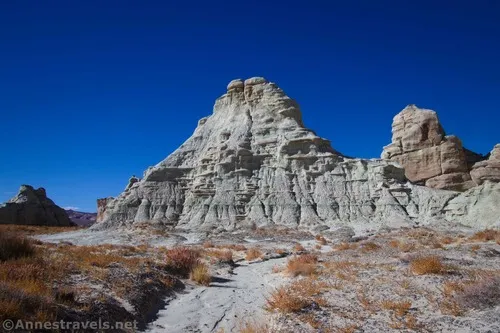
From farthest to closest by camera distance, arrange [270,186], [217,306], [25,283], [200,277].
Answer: [270,186], [200,277], [217,306], [25,283]

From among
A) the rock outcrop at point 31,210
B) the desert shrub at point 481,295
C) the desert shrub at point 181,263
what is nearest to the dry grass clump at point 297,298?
the desert shrub at point 481,295

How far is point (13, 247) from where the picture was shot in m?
10.2

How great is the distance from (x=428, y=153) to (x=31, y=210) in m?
78.8

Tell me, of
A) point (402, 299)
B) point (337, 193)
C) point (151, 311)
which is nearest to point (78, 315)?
point (151, 311)

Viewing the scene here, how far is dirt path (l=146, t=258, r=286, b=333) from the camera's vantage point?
8219 mm

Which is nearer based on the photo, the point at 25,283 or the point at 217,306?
the point at 25,283

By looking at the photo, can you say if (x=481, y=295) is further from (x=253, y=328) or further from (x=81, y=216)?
(x=81, y=216)

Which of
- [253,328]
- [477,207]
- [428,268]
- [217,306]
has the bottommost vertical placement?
[217,306]

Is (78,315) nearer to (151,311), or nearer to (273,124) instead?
(151,311)

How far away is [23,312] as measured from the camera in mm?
5484

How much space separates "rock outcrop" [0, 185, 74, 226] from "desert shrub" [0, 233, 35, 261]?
63.1 meters

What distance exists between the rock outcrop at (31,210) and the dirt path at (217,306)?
6542 centimetres

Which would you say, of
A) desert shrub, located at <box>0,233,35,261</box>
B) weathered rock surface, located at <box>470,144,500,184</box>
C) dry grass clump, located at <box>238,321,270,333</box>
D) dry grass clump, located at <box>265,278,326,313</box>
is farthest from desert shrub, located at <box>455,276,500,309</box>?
weathered rock surface, located at <box>470,144,500,184</box>

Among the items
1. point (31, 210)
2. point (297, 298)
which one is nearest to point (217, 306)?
point (297, 298)
